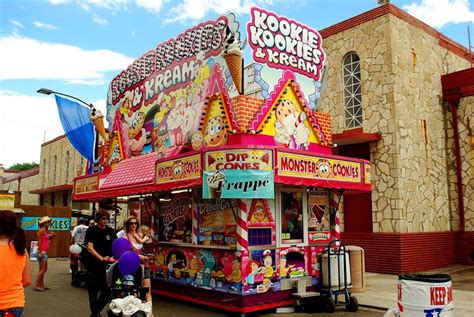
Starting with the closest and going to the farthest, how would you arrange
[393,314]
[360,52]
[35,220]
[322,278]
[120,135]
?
[393,314] → [322,278] → [120,135] → [360,52] → [35,220]

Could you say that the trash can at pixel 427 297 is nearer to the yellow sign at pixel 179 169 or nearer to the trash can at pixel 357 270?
the trash can at pixel 357 270

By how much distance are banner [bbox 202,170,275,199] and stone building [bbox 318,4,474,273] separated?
7111mm

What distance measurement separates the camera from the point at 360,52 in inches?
609

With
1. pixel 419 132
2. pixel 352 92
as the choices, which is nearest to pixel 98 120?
pixel 352 92

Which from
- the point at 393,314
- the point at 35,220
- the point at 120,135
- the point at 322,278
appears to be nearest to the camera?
the point at 393,314

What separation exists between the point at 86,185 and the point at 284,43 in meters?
7.10

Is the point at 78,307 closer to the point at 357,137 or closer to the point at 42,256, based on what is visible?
the point at 42,256

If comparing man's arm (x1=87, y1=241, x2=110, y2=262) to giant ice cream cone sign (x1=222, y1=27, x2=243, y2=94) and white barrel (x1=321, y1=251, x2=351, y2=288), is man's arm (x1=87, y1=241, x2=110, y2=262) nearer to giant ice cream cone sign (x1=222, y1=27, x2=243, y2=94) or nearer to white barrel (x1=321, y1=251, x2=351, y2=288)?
giant ice cream cone sign (x1=222, y1=27, x2=243, y2=94)

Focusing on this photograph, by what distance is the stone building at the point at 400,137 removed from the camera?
14211 mm

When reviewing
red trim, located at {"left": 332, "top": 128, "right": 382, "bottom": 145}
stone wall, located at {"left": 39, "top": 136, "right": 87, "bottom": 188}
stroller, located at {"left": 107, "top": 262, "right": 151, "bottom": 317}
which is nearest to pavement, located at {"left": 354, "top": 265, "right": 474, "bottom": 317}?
red trim, located at {"left": 332, "top": 128, "right": 382, "bottom": 145}

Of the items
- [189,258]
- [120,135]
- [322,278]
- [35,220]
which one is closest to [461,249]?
[322,278]

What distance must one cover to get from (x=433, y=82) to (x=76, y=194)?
12.4 metres

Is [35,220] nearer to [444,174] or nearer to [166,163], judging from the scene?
[166,163]

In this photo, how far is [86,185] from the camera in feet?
43.4
